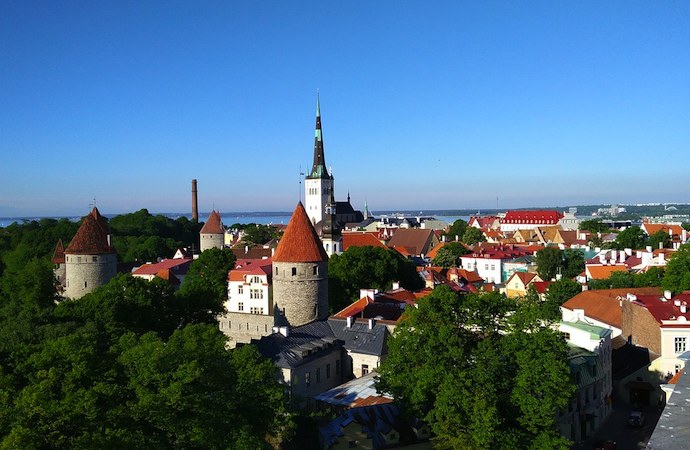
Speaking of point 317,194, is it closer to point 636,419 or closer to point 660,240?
point 660,240

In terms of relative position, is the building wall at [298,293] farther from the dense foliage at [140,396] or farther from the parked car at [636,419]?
the parked car at [636,419]

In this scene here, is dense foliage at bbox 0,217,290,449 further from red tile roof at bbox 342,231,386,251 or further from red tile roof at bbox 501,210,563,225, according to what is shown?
red tile roof at bbox 501,210,563,225

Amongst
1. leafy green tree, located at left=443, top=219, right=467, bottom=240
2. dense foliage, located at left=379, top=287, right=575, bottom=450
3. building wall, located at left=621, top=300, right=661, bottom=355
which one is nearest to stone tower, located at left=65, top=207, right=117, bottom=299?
dense foliage, located at left=379, top=287, right=575, bottom=450

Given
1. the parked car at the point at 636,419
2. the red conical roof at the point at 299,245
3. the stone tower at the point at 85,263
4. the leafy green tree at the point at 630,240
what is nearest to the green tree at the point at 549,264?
the leafy green tree at the point at 630,240

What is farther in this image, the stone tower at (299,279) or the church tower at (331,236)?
the church tower at (331,236)

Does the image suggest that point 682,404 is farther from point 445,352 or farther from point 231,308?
point 231,308

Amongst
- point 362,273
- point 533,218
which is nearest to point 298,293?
point 362,273
